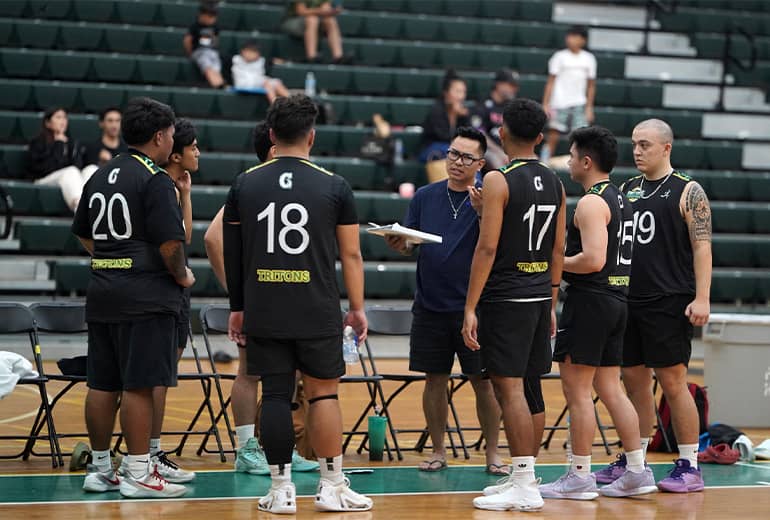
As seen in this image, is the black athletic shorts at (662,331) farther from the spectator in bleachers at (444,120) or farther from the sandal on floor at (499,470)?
the spectator in bleachers at (444,120)

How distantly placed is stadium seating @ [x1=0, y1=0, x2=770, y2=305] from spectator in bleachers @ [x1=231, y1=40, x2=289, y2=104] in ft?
0.54

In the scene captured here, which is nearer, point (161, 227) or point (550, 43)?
point (161, 227)

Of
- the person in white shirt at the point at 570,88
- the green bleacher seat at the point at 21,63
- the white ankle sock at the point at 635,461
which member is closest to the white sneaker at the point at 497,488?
the white ankle sock at the point at 635,461

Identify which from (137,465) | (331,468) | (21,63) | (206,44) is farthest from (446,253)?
(21,63)

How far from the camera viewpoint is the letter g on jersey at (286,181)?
539cm

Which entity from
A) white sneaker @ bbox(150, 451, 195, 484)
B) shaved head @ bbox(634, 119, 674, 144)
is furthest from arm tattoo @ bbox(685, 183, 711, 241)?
white sneaker @ bbox(150, 451, 195, 484)

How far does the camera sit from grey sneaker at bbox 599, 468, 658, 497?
6.18 m

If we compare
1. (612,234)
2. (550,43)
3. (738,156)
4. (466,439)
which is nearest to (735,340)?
(466,439)

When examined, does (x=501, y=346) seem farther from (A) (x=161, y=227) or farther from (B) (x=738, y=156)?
(B) (x=738, y=156)

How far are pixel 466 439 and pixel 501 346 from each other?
101 inches

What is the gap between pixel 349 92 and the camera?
14.8 meters

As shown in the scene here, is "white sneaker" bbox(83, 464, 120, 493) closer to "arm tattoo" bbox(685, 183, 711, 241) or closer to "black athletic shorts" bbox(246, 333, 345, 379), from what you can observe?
"black athletic shorts" bbox(246, 333, 345, 379)

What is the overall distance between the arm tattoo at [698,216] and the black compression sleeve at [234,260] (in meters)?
2.42

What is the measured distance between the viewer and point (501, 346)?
226 inches
